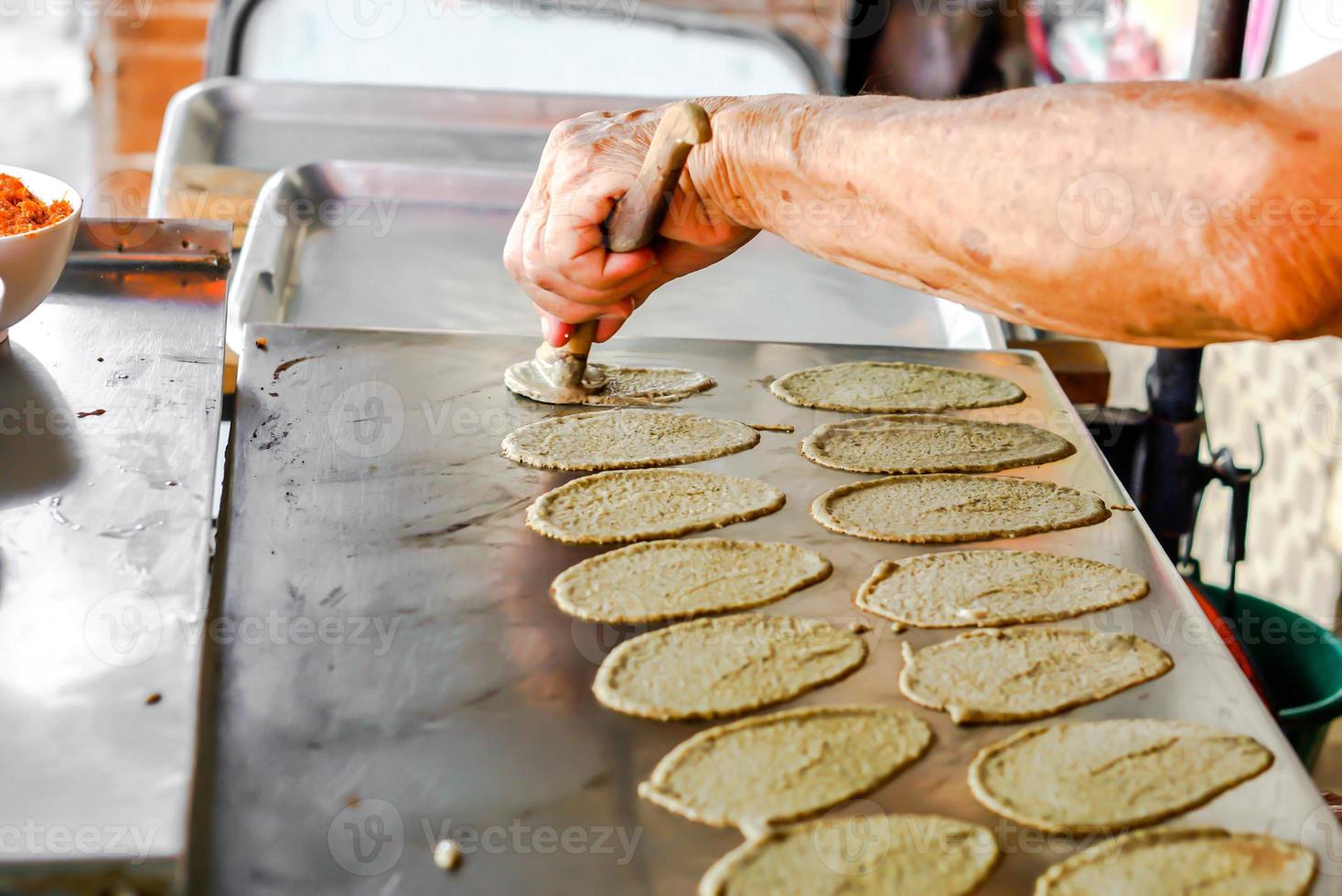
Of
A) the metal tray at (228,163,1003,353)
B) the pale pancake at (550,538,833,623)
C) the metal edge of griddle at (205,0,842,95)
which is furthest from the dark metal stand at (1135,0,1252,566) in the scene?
the metal edge of griddle at (205,0,842,95)

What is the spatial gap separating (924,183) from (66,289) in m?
1.13

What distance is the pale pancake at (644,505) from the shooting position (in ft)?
4.46

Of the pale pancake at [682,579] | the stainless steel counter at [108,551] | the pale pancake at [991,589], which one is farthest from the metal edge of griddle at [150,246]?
the pale pancake at [991,589]

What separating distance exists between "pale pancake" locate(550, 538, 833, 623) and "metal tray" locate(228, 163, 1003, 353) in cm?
89

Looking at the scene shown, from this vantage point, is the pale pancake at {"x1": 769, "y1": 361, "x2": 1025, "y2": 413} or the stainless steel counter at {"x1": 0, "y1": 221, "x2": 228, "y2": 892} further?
the pale pancake at {"x1": 769, "y1": 361, "x2": 1025, "y2": 413}

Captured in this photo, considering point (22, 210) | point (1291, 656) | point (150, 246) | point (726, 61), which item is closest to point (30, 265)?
point (22, 210)

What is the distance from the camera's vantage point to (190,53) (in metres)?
4.24

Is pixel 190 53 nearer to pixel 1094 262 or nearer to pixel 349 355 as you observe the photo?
pixel 349 355

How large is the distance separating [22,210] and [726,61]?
230 centimetres

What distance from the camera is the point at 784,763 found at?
102 centimetres

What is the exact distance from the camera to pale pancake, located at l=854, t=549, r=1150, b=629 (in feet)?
4.07

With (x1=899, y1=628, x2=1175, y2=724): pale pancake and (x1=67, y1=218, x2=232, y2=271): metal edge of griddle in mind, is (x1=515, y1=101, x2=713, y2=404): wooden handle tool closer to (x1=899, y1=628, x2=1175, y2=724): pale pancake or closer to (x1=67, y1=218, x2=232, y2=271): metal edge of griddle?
(x1=67, y1=218, x2=232, y2=271): metal edge of griddle

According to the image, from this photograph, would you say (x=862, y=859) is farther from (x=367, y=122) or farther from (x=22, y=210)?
(x=367, y=122)

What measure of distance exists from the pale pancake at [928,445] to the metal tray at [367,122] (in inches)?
56.9
